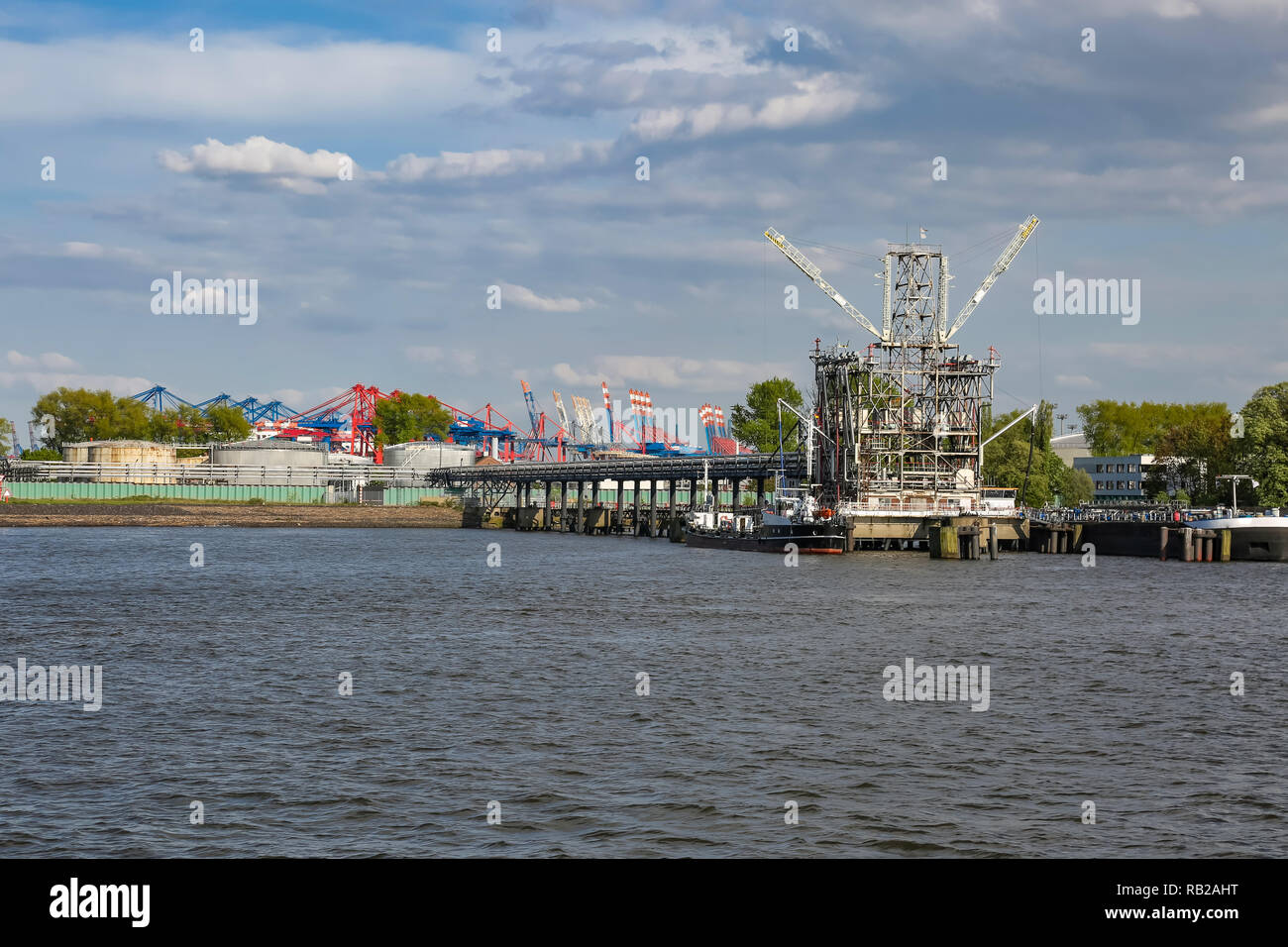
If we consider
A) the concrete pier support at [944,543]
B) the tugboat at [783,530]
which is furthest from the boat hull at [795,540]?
the concrete pier support at [944,543]

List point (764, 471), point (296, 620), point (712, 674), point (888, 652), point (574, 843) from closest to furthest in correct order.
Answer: point (574, 843) < point (712, 674) < point (888, 652) < point (296, 620) < point (764, 471)

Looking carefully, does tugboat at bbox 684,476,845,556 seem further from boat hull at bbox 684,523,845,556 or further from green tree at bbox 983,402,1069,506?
green tree at bbox 983,402,1069,506

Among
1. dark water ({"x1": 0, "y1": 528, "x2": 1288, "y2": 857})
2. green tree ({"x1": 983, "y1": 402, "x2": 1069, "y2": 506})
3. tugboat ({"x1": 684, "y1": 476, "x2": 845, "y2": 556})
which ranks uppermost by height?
green tree ({"x1": 983, "y1": 402, "x2": 1069, "y2": 506})

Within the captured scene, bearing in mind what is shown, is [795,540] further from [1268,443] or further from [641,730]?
[641,730]

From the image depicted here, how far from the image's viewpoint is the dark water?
2222 cm

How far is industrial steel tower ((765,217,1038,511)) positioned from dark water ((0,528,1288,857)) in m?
63.1

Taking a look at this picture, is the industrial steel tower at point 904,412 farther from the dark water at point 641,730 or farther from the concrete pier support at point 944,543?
the dark water at point 641,730

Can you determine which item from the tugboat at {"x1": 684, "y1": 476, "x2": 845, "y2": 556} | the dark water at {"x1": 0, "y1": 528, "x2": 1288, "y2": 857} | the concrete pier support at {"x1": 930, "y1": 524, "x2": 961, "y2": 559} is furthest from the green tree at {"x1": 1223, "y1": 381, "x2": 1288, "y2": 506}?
the dark water at {"x1": 0, "y1": 528, "x2": 1288, "y2": 857}

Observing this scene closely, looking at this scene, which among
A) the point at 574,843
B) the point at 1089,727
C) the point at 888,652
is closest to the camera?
the point at 574,843

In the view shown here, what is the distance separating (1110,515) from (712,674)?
124 meters
